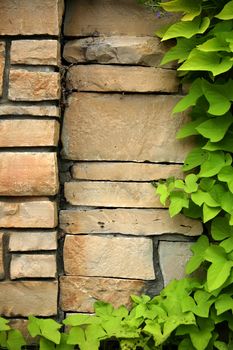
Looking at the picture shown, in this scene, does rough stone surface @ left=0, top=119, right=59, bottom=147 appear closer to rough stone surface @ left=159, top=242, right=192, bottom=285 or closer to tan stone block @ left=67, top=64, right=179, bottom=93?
tan stone block @ left=67, top=64, right=179, bottom=93

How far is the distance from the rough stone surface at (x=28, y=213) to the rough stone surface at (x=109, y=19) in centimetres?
62

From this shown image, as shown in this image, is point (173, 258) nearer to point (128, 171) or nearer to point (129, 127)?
point (128, 171)

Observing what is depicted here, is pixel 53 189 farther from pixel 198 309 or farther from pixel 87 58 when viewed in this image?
pixel 198 309

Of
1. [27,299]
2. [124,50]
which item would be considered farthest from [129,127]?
[27,299]

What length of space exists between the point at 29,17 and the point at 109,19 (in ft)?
0.95

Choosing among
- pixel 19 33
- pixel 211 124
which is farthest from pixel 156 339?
pixel 19 33

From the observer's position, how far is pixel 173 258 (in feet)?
6.23

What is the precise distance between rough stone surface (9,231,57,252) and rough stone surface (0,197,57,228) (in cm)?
3

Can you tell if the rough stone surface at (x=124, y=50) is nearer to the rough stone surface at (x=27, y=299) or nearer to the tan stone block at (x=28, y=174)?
the tan stone block at (x=28, y=174)

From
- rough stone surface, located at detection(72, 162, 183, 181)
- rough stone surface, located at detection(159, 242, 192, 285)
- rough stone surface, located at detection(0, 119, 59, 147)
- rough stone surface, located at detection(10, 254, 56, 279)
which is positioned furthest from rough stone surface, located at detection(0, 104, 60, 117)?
rough stone surface, located at detection(159, 242, 192, 285)

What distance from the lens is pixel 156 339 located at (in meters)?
1.74

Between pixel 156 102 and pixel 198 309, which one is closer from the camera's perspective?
pixel 198 309

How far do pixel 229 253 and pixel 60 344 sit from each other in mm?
643

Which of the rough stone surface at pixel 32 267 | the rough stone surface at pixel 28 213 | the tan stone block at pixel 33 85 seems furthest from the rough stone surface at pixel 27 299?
the tan stone block at pixel 33 85
